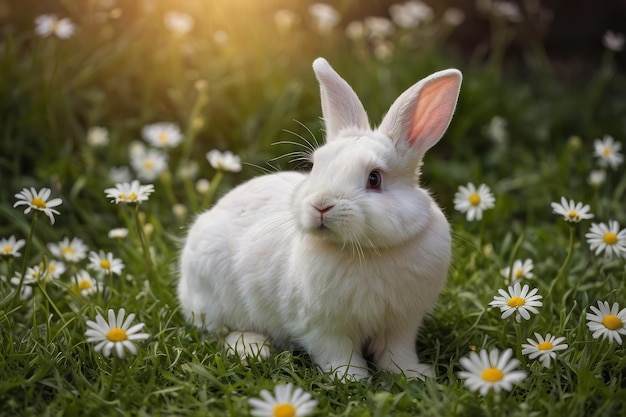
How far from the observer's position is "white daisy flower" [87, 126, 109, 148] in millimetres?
4844

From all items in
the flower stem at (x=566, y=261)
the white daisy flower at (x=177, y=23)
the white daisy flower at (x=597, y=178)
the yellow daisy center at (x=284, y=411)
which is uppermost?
the white daisy flower at (x=177, y=23)

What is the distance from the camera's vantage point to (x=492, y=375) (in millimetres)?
2498

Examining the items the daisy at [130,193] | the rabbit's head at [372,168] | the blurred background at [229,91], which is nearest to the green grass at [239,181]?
the blurred background at [229,91]

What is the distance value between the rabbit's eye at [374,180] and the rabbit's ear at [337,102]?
326mm

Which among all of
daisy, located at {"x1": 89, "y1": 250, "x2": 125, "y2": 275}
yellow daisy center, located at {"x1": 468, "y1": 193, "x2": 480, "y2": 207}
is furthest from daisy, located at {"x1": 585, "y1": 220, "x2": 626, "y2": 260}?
daisy, located at {"x1": 89, "y1": 250, "x2": 125, "y2": 275}

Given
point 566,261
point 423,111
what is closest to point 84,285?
point 423,111

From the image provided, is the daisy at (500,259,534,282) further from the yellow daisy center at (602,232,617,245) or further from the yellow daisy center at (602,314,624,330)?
the yellow daisy center at (602,314,624,330)

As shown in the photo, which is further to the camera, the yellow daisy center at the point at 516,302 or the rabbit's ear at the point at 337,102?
the rabbit's ear at the point at 337,102

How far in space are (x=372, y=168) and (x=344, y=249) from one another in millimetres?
338

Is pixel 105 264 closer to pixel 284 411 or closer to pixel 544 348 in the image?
pixel 284 411

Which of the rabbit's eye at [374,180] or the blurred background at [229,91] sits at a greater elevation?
the blurred background at [229,91]

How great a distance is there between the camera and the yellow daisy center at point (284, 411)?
2438 mm

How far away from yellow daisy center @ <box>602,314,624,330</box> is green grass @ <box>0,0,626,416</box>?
0.36 ft

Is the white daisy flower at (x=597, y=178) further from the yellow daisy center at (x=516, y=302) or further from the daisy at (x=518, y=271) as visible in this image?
the yellow daisy center at (x=516, y=302)
